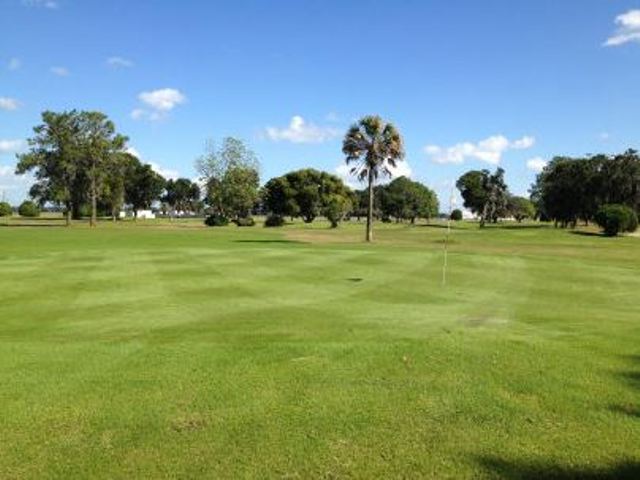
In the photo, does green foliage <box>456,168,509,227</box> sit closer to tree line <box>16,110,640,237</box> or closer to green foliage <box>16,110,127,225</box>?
tree line <box>16,110,640,237</box>

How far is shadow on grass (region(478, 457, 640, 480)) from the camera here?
6.22 m

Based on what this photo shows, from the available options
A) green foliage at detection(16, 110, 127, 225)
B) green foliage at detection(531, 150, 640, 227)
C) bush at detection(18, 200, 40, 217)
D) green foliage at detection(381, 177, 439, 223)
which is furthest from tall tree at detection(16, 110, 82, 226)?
green foliage at detection(381, 177, 439, 223)

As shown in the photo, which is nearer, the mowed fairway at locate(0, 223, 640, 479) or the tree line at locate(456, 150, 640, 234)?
the mowed fairway at locate(0, 223, 640, 479)

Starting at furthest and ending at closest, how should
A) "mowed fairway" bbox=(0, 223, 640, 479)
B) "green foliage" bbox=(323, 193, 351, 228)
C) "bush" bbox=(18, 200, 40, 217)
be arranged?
"bush" bbox=(18, 200, 40, 217) → "green foliage" bbox=(323, 193, 351, 228) → "mowed fairway" bbox=(0, 223, 640, 479)

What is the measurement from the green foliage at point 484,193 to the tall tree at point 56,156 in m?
76.3

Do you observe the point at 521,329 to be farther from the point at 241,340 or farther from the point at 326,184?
the point at 326,184

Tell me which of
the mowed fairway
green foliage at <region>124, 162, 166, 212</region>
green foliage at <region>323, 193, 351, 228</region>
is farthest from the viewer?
green foliage at <region>124, 162, 166, 212</region>

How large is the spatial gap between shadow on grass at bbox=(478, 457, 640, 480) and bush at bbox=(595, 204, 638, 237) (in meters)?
73.9

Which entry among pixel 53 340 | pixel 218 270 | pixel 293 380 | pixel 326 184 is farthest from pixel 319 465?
pixel 326 184

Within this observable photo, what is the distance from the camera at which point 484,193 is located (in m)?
159

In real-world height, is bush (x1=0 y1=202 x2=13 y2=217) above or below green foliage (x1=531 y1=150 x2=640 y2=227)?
below

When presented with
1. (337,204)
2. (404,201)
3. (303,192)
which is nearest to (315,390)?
(337,204)

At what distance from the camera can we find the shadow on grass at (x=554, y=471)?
6.22m

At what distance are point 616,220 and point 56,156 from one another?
243 ft
